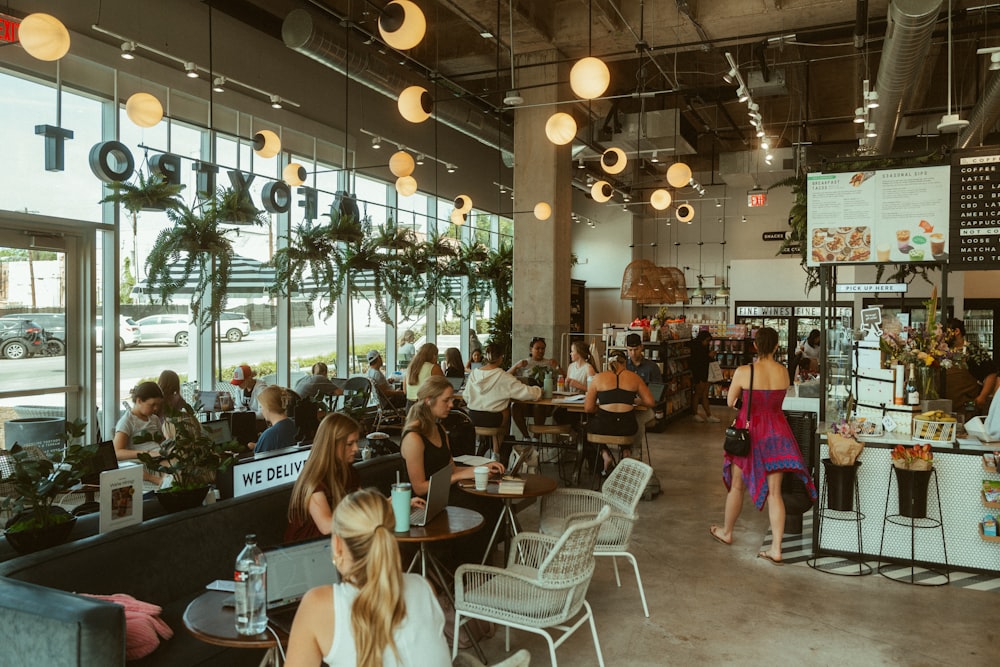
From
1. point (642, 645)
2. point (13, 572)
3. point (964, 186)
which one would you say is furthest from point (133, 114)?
point (964, 186)

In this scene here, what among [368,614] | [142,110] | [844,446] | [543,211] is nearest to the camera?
[368,614]

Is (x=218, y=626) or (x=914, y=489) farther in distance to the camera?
(x=914, y=489)

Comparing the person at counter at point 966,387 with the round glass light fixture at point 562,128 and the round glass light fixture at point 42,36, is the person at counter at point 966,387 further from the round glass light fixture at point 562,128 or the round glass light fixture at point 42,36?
the round glass light fixture at point 42,36

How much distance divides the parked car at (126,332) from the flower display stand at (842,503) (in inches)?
272

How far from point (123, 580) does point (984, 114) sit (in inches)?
384

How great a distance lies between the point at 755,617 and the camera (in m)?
4.47

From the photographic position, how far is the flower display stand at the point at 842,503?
208 inches

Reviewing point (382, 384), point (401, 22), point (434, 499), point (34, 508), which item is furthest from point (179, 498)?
point (382, 384)

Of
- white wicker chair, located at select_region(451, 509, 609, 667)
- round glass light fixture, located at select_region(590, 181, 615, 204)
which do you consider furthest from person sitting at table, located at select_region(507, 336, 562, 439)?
white wicker chair, located at select_region(451, 509, 609, 667)

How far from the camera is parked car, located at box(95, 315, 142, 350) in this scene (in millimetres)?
7697

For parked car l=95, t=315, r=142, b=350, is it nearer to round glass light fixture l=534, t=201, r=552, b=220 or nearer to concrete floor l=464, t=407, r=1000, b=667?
round glass light fixture l=534, t=201, r=552, b=220

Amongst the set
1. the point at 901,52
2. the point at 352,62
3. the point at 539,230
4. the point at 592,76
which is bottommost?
the point at 539,230

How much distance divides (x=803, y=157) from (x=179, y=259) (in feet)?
32.4

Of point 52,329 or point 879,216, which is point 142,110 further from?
point 879,216
